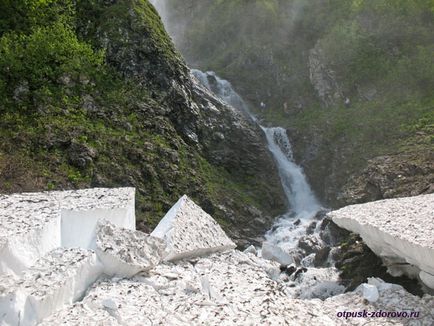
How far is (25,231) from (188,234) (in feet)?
9.22

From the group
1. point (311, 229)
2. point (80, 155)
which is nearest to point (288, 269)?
point (311, 229)

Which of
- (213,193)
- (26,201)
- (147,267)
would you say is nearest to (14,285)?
(147,267)

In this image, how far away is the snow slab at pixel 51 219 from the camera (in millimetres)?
5723

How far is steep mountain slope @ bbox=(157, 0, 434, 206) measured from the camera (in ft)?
67.4

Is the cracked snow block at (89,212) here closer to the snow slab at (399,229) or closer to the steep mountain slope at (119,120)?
the steep mountain slope at (119,120)

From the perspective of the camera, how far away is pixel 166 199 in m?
15.2

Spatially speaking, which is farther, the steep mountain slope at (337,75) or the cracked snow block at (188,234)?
the steep mountain slope at (337,75)

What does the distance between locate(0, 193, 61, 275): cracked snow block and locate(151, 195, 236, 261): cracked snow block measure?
176 centimetres

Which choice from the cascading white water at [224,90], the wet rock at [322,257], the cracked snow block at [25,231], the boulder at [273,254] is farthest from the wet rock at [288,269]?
the cascading white water at [224,90]

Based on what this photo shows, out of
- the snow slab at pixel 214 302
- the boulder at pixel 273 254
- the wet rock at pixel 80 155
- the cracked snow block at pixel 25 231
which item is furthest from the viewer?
the wet rock at pixel 80 155

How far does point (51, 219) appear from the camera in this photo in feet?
21.9

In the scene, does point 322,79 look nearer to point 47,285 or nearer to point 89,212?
point 89,212

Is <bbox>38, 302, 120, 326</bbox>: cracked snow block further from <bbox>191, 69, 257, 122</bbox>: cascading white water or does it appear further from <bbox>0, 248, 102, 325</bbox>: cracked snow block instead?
<bbox>191, 69, 257, 122</bbox>: cascading white water

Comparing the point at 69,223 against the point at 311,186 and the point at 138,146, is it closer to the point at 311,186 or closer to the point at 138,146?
the point at 138,146
